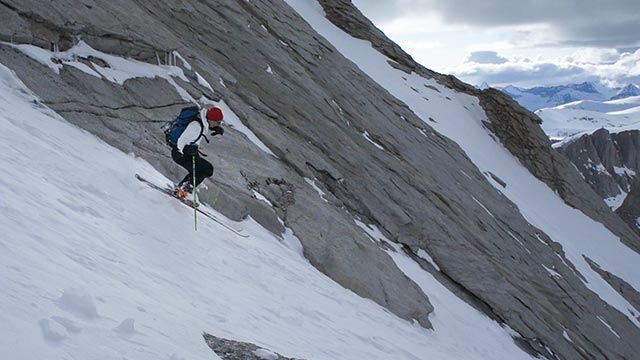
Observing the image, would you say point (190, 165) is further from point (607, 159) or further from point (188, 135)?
point (607, 159)

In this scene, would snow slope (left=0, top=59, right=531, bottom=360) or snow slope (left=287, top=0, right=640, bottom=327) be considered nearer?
snow slope (left=0, top=59, right=531, bottom=360)

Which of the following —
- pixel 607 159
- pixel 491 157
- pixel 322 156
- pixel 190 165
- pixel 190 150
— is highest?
pixel 607 159

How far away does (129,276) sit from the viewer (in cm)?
890

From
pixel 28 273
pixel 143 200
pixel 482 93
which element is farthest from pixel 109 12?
pixel 482 93

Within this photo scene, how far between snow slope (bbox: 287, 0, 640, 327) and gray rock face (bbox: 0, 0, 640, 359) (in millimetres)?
4888

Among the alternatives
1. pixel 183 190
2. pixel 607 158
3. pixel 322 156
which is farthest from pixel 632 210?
pixel 183 190

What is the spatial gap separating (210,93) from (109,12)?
4.17 meters

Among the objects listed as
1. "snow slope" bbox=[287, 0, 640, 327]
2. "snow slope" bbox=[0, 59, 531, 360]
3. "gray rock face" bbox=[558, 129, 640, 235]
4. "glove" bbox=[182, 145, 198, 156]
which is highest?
"gray rock face" bbox=[558, 129, 640, 235]

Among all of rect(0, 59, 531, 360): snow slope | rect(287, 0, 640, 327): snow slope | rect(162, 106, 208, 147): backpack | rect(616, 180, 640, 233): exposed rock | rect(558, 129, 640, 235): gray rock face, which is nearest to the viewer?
rect(0, 59, 531, 360): snow slope

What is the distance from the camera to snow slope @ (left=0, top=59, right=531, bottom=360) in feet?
21.4

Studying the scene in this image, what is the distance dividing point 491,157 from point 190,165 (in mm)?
38944

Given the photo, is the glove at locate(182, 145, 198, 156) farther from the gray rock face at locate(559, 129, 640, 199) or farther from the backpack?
the gray rock face at locate(559, 129, 640, 199)

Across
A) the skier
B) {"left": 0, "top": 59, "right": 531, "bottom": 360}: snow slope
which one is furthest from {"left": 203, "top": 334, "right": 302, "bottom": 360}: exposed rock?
the skier

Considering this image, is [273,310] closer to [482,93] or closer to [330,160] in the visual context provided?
[330,160]
